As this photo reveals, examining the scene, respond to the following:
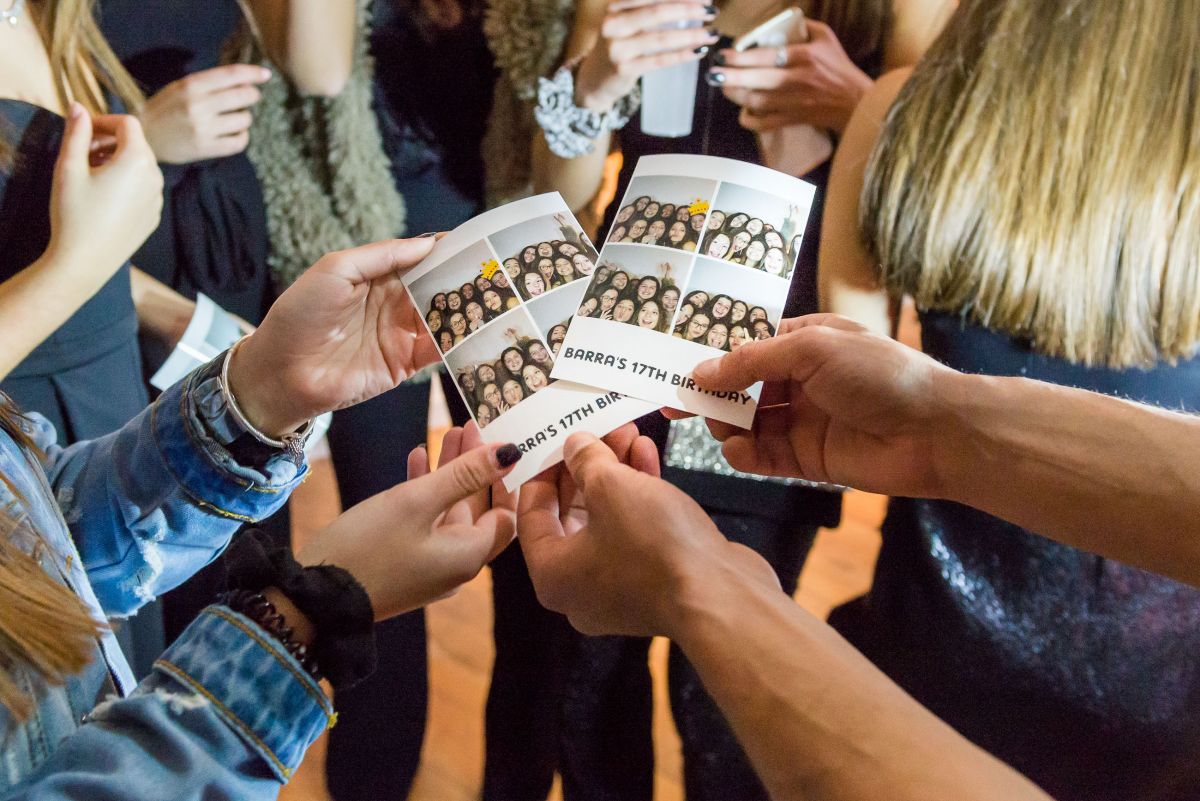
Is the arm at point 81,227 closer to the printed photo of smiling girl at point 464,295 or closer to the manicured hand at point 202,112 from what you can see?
the manicured hand at point 202,112

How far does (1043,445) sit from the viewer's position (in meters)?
0.50

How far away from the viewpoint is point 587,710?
38.9 inches

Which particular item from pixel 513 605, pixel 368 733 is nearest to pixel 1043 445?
pixel 513 605

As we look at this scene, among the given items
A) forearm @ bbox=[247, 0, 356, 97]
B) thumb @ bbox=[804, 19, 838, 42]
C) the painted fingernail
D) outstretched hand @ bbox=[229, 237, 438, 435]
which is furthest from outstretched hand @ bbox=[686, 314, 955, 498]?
forearm @ bbox=[247, 0, 356, 97]

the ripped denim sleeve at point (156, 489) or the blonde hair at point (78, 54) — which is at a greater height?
the blonde hair at point (78, 54)

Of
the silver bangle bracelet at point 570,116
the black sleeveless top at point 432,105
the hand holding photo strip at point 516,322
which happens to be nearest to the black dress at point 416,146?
the black sleeveless top at point 432,105

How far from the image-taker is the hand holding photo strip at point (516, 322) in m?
0.51

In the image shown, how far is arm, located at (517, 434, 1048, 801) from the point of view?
0.34 meters

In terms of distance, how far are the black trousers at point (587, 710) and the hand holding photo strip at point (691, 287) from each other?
382 mm

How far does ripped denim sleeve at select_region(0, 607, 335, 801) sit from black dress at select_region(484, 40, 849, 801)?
425 mm

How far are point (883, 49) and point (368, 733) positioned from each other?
3.35ft

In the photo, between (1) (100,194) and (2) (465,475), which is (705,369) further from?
(1) (100,194)

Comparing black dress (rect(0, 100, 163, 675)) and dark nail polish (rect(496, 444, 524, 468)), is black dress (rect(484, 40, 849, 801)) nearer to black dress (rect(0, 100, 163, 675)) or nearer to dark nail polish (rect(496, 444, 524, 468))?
dark nail polish (rect(496, 444, 524, 468))

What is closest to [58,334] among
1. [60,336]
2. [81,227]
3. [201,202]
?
[60,336]
